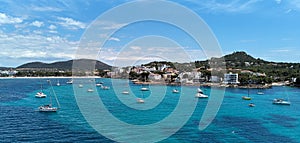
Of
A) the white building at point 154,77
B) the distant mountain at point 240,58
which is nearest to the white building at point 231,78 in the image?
the white building at point 154,77

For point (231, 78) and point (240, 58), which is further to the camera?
point (240, 58)

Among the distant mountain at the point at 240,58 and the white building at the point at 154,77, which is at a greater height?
the distant mountain at the point at 240,58

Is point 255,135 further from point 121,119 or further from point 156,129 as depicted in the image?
point 121,119

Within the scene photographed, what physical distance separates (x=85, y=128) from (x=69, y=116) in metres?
4.16

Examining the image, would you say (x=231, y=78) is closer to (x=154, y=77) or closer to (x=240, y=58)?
(x=154, y=77)

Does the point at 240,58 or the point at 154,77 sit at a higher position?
the point at 240,58

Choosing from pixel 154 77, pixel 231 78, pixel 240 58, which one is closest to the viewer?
pixel 231 78

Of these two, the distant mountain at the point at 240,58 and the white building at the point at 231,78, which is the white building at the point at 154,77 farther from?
the distant mountain at the point at 240,58

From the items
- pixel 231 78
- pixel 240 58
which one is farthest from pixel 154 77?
pixel 240 58

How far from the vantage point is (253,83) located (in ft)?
174

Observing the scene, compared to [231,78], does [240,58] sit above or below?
above

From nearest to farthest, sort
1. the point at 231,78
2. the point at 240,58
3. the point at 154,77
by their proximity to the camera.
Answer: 1. the point at 231,78
2. the point at 154,77
3. the point at 240,58

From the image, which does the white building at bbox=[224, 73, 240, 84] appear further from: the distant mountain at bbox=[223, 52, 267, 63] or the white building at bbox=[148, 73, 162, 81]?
the distant mountain at bbox=[223, 52, 267, 63]

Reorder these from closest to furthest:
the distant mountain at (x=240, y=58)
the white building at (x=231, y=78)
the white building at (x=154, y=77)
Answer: the white building at (x=231, y=78), the white building at (x=154, y=77), the distant mountain at (x=240, y=58)
